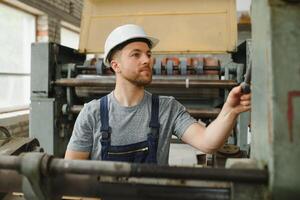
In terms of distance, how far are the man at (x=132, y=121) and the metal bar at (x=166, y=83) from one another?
55 centimetres

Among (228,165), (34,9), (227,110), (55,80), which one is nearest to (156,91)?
(55,80)

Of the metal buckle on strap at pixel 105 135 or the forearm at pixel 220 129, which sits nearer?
the forearm at pixel 220 129

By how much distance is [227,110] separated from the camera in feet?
4.16

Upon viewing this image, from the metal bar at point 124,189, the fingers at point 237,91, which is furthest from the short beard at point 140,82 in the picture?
the metal bar at point 124,189

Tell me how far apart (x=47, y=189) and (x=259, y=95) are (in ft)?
1.64

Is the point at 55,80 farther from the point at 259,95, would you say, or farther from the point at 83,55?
the point at 259,95

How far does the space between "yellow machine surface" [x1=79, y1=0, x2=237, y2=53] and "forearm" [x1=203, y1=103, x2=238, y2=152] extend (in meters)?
1.30

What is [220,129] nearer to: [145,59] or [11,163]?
[145,59]

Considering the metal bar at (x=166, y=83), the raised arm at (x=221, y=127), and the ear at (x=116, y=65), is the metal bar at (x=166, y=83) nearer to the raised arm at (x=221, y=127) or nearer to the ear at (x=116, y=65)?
the ear at (x=116, y=65)

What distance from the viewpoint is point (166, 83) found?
2.19 meters

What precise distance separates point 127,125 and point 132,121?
0.03 metres

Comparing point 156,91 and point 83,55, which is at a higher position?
point 83,55

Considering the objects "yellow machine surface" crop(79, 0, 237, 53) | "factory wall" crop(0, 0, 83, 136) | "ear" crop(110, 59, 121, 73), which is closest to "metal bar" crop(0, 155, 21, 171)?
"ear" crop(110, 59, 121, 73)

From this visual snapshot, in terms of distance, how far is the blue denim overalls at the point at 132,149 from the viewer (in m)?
1.50
